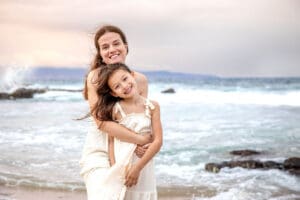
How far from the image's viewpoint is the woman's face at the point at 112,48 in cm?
207

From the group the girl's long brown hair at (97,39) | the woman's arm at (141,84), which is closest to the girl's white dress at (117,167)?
the woman's arm at (141,84)

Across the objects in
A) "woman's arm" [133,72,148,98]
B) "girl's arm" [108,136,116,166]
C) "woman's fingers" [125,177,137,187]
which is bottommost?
"woman's fingers" [125,177,137,187]

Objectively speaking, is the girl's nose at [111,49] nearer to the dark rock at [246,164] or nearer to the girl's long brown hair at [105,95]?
the girl's long brown hair at [105,95]

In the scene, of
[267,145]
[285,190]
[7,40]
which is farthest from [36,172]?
[7,40]

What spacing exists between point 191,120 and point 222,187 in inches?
251

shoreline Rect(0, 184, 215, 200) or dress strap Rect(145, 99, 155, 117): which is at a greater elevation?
dress strap Rect(145, 99, 155, 117)

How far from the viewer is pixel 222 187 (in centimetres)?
486

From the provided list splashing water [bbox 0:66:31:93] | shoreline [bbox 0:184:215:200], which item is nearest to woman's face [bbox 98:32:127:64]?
shoreline [bbox 0:184:215:200]

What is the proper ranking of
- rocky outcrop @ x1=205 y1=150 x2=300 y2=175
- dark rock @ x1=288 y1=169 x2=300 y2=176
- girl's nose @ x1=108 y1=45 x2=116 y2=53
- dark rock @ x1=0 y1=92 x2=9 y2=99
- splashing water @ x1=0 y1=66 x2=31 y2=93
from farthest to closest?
dark rock @ x1=0 y1=92 x2=9 y2=99, splashing water @ x1=0 y1=66 x2=31 y2=93, rocky outcrop @ x1=205 y1=150 x2=300 y2=175, dark rock @ x1=288 y1=169 x2=300 y2=176, girl's nose @ x1=108 y1=45 x2=116 y2=53

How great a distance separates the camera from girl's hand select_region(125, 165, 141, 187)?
1.94 meters

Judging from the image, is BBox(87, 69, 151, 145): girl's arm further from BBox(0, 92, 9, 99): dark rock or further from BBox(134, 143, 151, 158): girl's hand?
BBox(0, 92, 9, 99): dark rock

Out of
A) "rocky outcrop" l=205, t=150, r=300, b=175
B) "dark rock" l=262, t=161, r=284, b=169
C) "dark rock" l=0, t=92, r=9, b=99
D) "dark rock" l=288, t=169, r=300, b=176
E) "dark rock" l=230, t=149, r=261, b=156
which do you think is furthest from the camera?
"dark rock" l=0, t=92, r=9, b=99

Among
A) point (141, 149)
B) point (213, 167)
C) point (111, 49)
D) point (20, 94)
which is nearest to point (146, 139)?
point (141, 149)

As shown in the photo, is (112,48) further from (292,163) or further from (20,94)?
(20,94)
